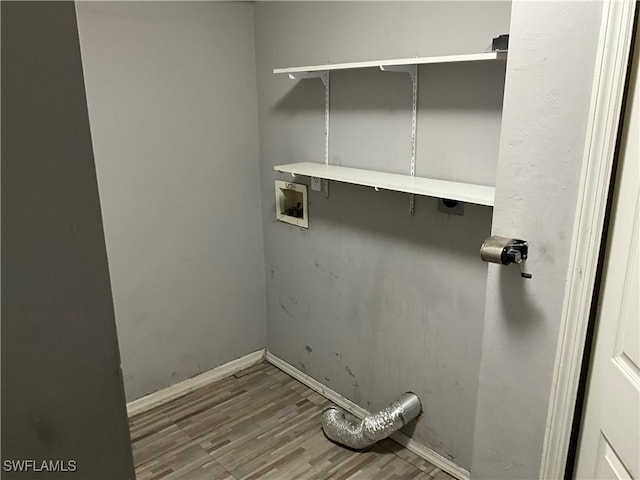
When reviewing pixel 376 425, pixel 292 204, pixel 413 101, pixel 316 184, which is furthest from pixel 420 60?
pixel 376 425

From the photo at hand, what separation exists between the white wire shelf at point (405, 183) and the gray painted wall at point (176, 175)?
0.54 m

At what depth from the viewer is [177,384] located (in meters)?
2.93

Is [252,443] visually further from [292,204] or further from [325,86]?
[325,86]

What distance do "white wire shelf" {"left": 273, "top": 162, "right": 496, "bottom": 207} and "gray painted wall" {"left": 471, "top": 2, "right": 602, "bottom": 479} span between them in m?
0.24

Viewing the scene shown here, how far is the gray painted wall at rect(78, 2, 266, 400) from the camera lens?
2414 millimetres

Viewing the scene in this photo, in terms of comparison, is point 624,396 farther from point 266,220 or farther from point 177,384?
point 177,384

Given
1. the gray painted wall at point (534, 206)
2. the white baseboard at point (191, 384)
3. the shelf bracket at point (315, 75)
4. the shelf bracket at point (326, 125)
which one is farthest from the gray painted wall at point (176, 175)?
the gray painted wall at point (534, 206)

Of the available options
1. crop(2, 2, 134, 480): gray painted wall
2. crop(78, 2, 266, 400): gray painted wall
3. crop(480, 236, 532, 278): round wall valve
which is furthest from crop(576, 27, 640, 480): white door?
crop(78, 2, 266, 400): gray painted wall

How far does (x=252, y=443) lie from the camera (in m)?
2.50

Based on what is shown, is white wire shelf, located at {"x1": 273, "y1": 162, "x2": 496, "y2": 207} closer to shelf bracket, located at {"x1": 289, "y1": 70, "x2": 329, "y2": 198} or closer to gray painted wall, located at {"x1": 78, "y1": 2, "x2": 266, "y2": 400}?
shelf bracket, located at {"x1": 289, "y1": 70, "x2": 329, "y2": 198}

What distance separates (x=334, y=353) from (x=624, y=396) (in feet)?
5.74

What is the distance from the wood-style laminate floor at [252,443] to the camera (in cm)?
231

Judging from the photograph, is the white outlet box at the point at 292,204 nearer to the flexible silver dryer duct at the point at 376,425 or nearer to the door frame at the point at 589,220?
the flexible silver dryer duct at the point at 376,425

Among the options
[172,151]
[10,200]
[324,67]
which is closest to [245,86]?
[172,151]
